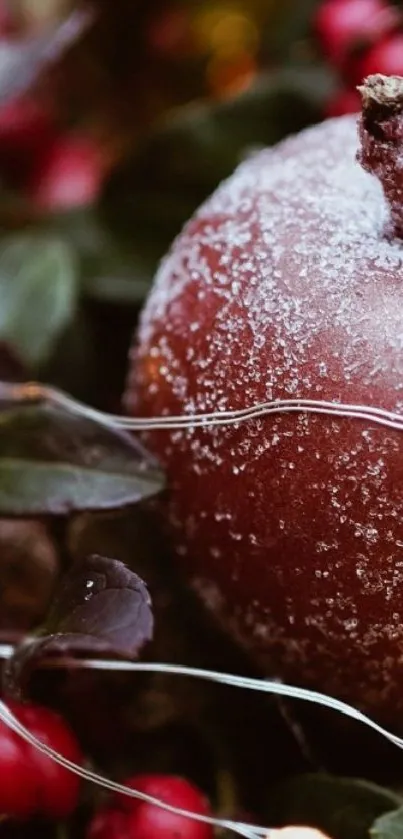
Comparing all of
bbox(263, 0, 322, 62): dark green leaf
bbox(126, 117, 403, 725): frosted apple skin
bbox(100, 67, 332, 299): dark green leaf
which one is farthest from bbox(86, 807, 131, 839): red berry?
bbox(263, 0, 322, 62): dark green leaf

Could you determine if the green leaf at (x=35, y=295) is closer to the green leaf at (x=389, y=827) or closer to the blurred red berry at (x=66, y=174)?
the blurred red berry at (x=66, y=174)

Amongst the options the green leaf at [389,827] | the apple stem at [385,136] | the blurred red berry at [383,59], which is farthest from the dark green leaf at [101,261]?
the green leaf at [389,827]

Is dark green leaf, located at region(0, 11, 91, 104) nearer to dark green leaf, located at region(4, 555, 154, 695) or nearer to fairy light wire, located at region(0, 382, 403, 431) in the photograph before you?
fairy light wire, located at region(0, 382, 403, 431)

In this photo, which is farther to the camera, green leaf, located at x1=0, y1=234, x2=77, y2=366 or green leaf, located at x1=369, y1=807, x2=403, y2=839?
green leaf, located at x1=0, y1=234, x2=77, y2=366

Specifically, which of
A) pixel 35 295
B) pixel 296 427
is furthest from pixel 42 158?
pixel 296 427

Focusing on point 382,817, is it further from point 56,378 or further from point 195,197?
point 195,197
